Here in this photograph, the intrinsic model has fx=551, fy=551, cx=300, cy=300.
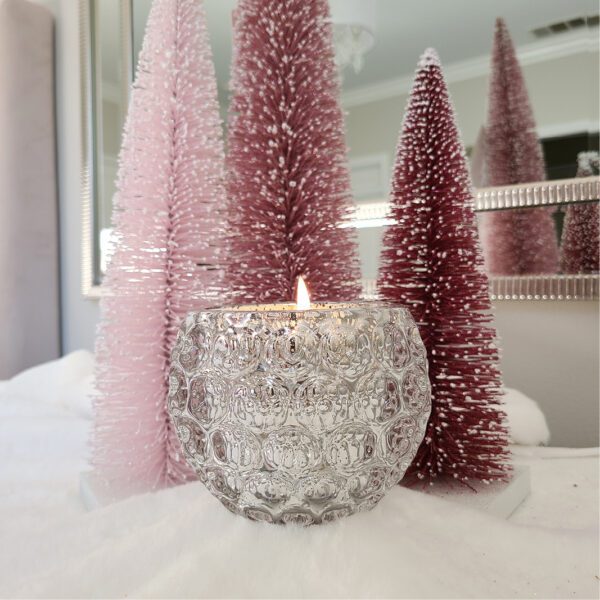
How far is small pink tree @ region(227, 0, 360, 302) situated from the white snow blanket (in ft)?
0.48

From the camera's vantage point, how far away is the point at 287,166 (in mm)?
376

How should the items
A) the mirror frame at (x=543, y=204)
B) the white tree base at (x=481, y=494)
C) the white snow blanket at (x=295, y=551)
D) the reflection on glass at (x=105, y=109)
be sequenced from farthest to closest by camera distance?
the reflection on glass at (x=105, y=109), the mirror frame at (x=543, y=204), the white tree base at (x=481, y=494), the white snow blanket at (x=295, y=551)

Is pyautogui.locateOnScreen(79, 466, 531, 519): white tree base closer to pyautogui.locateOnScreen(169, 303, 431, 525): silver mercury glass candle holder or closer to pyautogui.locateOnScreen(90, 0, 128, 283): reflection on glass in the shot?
pyautogui.locateOnScreen(169, 303, 431, 525): silver mercury glass candle holder

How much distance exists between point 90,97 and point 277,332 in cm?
100

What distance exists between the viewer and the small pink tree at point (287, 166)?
37 cm

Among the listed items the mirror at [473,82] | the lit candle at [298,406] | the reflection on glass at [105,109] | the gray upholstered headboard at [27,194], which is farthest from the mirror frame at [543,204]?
the gray upholstered headboard at [27,194]

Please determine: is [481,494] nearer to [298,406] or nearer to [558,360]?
[298,406]

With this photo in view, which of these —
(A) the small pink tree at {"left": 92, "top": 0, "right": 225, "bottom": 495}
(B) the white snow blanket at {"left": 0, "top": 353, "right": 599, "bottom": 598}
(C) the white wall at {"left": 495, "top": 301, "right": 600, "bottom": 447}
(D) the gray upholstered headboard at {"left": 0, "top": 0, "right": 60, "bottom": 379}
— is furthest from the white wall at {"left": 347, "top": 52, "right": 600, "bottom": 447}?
(D) the gray upholstered headboard at {"left": 0, "top": 0, "right": 60, "bottom": 379}

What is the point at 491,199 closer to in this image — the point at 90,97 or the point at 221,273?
the point at 221,273

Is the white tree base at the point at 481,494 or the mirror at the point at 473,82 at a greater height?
the mirror at the point at 473,82

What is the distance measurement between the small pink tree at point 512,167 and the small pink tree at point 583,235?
0.01 meters

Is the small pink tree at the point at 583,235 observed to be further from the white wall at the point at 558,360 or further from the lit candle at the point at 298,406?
the lit candle at the point at 298,406

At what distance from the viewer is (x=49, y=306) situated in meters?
1.12

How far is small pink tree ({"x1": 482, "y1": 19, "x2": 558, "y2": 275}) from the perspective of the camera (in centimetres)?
56
